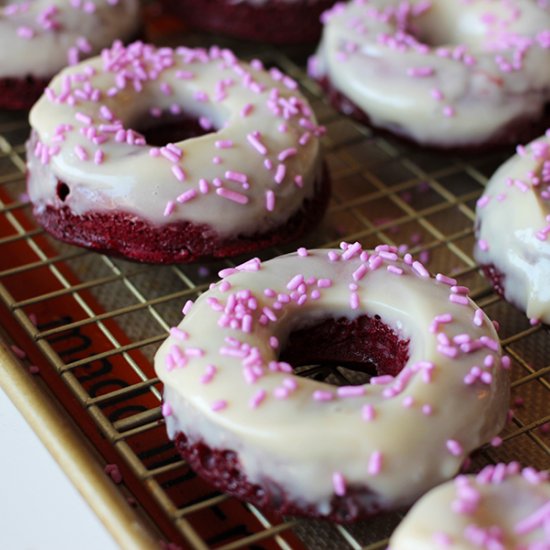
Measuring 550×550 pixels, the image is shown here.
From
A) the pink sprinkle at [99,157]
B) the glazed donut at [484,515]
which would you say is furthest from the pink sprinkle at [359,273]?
the pink sprinkle at [99,157]

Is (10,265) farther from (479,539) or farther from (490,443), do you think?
(479,539)

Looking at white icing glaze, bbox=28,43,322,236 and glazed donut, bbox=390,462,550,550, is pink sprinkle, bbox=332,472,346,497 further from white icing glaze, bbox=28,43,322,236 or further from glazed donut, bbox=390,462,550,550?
white icing glaze, bbox=28,43,322,236

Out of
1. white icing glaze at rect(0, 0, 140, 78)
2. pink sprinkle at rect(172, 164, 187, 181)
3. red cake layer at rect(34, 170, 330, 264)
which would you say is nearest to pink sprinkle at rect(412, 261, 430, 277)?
red cake layer at rect(34, 170, 330, 264)

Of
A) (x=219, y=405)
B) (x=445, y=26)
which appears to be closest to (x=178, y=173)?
(x=219, y=405)

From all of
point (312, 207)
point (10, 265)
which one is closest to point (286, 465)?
point (312, 207)

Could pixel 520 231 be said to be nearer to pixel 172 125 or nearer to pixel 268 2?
pixel 172 125

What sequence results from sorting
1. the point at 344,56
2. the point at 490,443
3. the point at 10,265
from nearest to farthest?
1. the point at 490,443
2. the point at 10,265
3. the point at 344,56

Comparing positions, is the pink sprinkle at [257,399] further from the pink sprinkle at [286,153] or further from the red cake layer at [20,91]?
the red cake layer at [20,91]
